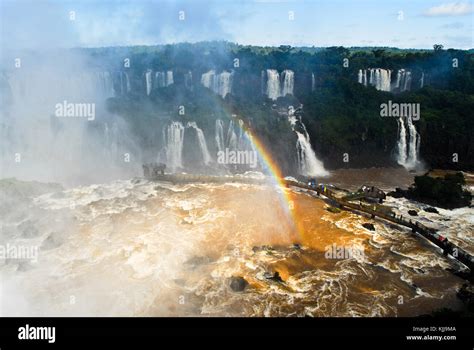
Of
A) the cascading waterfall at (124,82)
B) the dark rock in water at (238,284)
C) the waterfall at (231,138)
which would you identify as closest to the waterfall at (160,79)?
the cascading waterfall at (124,82)

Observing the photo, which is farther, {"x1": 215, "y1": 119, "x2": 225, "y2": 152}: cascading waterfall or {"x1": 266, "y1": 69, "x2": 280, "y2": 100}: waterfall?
{"x1": 266, "y1": 69, "x2": 280, "y2": 100}: waterfall

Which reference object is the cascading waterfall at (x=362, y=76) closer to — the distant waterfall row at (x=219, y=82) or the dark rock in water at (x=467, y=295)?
the distant waterfall row at (x=219, y=82)

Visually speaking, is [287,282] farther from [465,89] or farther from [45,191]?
[465,89]

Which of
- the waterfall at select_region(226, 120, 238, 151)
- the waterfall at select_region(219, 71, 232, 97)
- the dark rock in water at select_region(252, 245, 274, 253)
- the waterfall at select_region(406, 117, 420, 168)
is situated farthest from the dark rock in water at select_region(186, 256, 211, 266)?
the waterfall at select_region(219, 71, 232, 97)

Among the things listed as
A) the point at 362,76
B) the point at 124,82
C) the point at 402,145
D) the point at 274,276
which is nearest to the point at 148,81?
the point at 124,82

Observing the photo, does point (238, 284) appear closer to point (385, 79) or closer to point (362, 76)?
point (362, 76)

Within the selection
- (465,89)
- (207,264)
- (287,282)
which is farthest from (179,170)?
(465,89)

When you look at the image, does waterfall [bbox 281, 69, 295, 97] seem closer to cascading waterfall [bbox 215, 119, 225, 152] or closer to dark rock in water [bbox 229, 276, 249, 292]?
cascading waterfall [bbox 215, 119, 225, 152]
